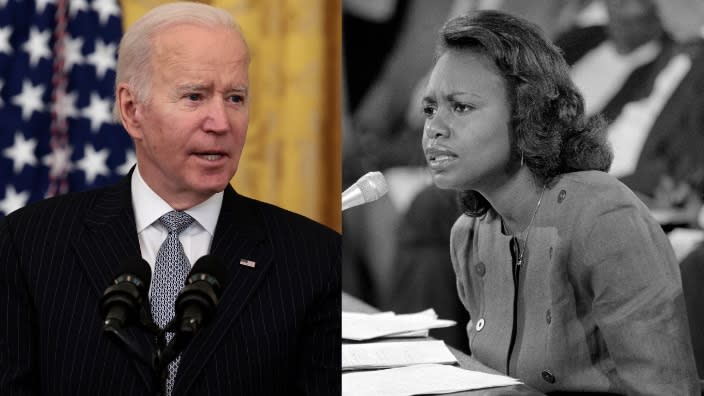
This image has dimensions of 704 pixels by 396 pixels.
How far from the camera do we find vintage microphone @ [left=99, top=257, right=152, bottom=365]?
0.75 metres

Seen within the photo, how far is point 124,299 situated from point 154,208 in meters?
0.23

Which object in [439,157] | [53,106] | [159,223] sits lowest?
[159,223]

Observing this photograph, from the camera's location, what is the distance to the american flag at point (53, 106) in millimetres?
1386

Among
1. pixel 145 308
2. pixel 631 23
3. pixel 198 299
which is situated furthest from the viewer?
pixel 631 23

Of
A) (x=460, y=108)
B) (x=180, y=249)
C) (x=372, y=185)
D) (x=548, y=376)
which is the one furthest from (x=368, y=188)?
(x=548, y=376)

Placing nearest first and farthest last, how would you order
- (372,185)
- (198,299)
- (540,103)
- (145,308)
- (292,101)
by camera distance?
(198,299) → (145,308) → (372,185) → (540,103) → (292,101)

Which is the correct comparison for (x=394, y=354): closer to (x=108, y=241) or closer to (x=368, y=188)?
(x=368, y=188)

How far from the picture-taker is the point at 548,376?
50.6 inches

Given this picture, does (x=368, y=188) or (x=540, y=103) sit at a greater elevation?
(x=540, y=103)

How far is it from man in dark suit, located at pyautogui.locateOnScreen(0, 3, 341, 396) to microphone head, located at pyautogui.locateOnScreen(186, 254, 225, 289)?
0.05 m

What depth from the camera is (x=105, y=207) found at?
0.99 metres

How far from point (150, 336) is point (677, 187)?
1.01 m

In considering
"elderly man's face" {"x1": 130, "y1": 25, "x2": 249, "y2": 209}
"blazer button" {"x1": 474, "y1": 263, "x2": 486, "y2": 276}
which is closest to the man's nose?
"elderly man's face" {"x1": 130, "y1": 25, "x2": 249, "y2": 209}

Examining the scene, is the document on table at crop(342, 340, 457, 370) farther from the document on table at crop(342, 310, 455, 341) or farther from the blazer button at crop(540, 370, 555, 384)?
the blazer button at crop(540, 370, 555, 384)
